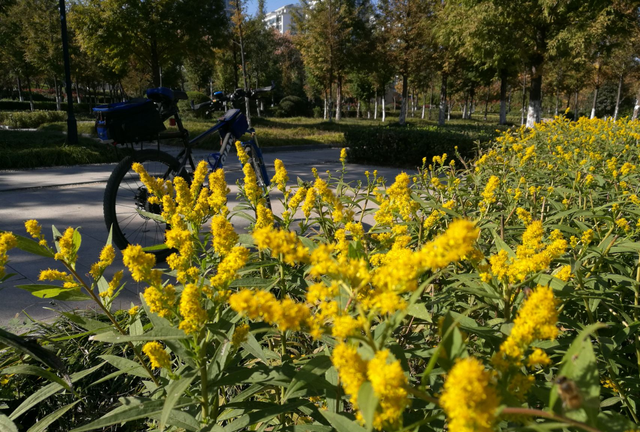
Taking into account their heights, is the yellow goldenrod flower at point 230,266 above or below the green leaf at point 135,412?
above

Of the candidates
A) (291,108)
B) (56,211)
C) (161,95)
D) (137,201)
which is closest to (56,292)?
(137,201)

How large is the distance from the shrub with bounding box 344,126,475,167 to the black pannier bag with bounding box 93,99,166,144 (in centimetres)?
726

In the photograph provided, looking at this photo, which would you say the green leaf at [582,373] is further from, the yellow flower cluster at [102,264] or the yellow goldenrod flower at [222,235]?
the yellow flower cluster at [102,264]

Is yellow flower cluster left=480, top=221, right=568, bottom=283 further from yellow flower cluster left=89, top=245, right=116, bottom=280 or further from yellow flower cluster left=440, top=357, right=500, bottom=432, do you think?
yellow flower cluster left=89, top=245, right=116, bottom=280

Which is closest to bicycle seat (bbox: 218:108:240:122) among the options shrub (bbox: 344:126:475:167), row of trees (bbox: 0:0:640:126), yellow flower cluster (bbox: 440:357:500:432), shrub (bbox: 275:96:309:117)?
yellow flower cluster (bbox: 440:357:500:432)

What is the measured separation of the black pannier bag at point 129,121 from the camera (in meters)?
3.05

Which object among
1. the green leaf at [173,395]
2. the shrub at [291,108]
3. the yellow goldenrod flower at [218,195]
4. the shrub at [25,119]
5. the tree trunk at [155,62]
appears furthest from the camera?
Result: the shrub at [291,108]

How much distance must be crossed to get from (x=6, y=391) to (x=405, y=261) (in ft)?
6.15

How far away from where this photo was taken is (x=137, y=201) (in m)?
3.28

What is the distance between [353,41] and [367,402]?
2834cm

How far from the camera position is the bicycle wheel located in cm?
316

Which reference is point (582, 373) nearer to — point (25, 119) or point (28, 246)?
point (28, 246)

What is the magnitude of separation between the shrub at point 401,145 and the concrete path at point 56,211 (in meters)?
0.54

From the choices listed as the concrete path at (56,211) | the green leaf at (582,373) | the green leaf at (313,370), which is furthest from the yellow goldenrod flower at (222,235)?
the concrete path at (56,211)
